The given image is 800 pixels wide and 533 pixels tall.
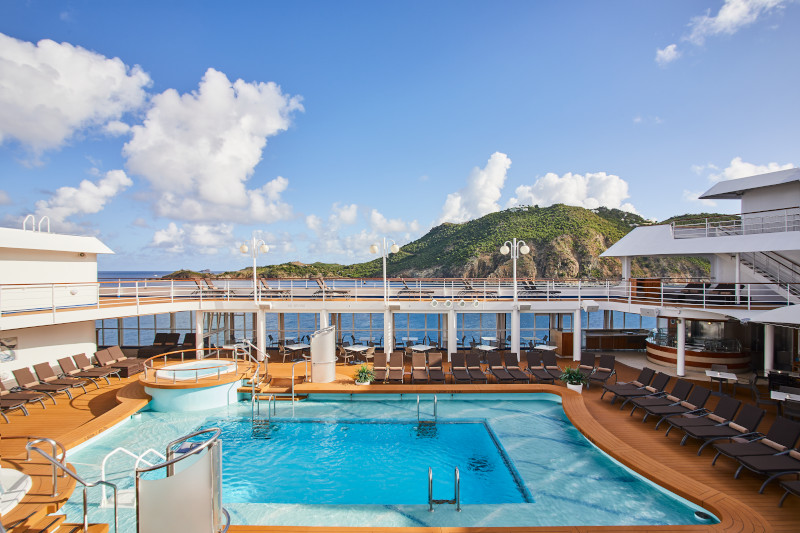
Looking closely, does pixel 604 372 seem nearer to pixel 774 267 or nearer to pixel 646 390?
pixel 646 390

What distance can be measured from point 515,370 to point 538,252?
2237 inches

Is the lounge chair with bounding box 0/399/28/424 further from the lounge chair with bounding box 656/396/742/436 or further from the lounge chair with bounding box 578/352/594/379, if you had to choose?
the lounge chair with bounding box 578/352/594/379

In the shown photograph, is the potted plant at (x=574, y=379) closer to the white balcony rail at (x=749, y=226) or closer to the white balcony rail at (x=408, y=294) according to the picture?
the white balcony rail at (x=408, y=294)

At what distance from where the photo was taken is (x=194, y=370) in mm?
11922

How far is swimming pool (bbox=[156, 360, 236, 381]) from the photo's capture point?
11.8 m

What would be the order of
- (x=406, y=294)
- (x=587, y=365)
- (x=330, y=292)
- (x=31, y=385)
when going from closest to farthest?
(x=31, y=385)
(x=587, y=365)
(x=330, y=292)
(x=406, y=294)

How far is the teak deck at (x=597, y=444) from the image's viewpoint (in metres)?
5.47

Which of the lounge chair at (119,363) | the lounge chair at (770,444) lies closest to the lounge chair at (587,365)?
the lounge chair at (770,444)

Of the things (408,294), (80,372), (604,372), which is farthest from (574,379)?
(80,372)

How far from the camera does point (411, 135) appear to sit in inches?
1350

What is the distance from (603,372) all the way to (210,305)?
1590cm

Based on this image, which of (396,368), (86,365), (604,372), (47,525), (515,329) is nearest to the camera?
(47,525)

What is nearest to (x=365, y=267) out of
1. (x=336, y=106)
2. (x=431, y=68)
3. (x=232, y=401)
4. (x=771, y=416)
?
(x=336, y=106)

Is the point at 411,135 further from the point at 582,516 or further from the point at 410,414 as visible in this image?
the point at 582,516
